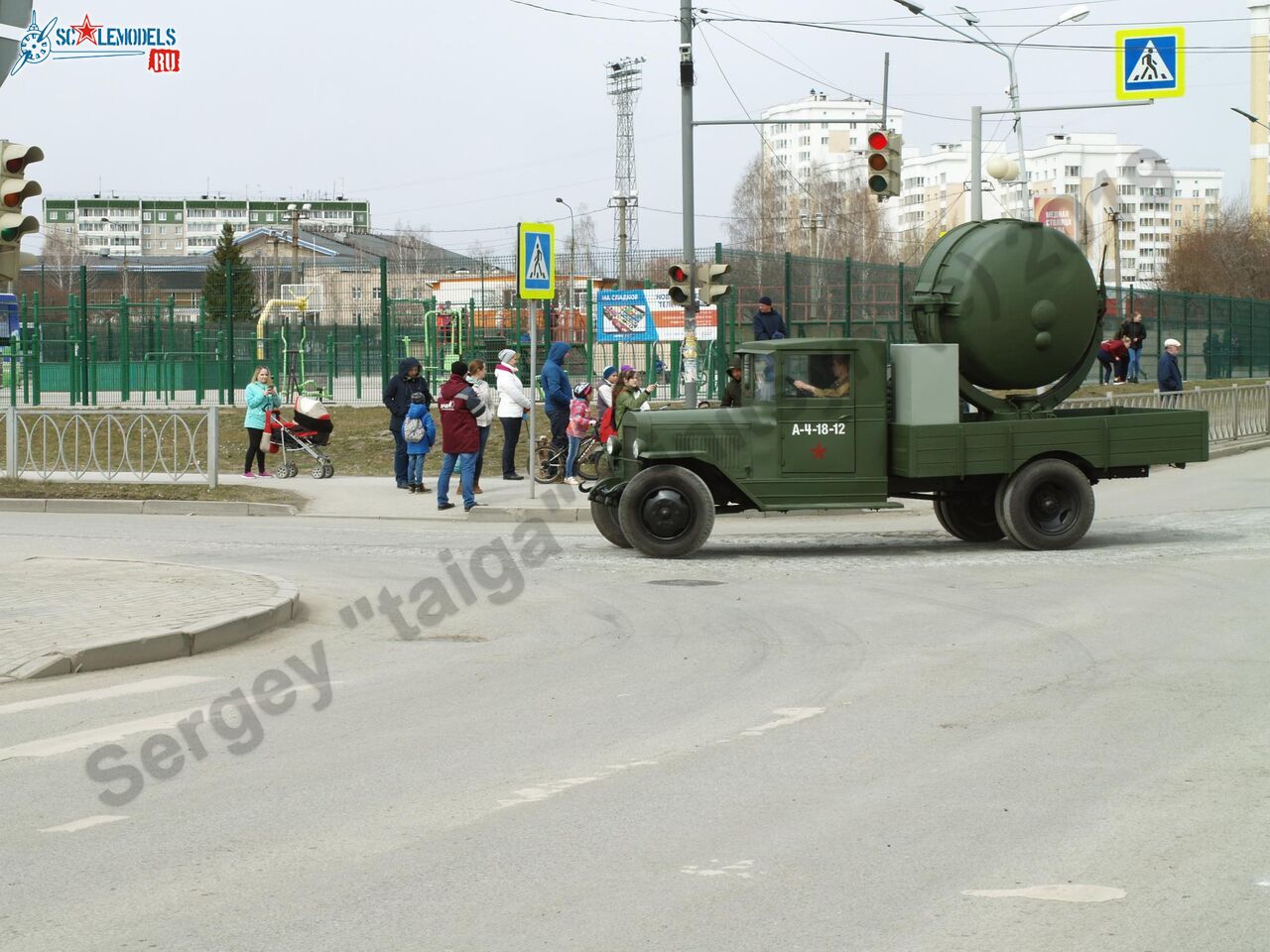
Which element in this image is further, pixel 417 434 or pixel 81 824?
pixel 417 434

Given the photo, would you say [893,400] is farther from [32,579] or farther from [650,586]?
[32,579]

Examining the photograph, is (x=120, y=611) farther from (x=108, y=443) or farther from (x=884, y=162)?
(x=884, y=162)

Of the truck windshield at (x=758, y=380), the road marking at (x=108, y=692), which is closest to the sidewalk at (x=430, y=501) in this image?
the truck windshield at (x=758, y=380)

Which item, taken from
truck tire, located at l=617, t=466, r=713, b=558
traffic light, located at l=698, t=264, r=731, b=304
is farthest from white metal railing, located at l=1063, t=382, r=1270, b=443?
truck tire, located at l=617, t=466, r=713, b=558

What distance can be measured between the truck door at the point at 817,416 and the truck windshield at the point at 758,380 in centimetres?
11

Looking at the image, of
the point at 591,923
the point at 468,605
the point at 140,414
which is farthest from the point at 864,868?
the point at 140,414

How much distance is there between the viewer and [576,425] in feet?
69.9

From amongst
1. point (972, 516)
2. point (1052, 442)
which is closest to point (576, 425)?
point (972, 516)

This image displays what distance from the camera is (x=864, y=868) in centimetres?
508

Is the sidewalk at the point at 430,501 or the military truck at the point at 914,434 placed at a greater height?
the military truck at the point at 914,434

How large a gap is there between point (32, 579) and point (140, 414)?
355 inches

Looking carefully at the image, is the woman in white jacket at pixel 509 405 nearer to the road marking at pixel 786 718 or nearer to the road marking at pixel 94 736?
the road marking at pixel 94 736

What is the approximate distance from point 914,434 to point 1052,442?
144 cm

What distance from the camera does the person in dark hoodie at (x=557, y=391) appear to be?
21453 mm
